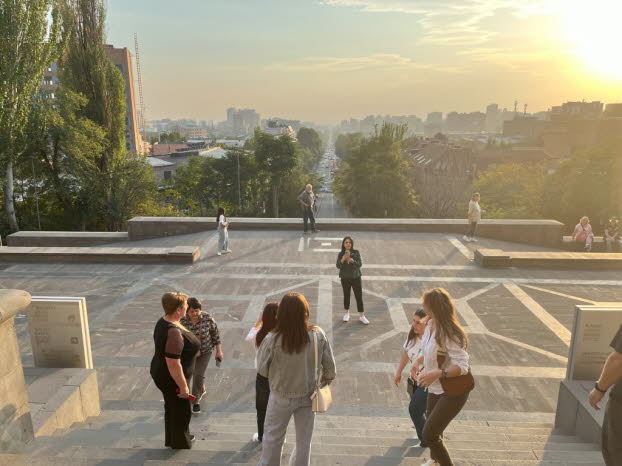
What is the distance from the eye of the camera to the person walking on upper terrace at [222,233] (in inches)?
463

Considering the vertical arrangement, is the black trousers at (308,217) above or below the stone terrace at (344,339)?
above

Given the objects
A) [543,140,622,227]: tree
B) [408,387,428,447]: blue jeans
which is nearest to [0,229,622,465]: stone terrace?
[408,387,428,447]: blue jeans

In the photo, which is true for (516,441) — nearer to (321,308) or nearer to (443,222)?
(321,308)

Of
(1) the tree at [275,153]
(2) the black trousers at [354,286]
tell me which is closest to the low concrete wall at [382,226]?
(2) the black trousers at [354,286]

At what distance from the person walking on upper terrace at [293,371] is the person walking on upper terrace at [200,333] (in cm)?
163

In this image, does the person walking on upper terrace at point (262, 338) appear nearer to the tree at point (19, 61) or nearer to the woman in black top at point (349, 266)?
the woman in black top at point (349, 266)

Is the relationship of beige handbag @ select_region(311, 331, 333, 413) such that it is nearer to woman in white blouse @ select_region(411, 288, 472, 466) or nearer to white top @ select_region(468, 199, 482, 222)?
woman in white blouse @ select_region(411, 288, 472, 466)

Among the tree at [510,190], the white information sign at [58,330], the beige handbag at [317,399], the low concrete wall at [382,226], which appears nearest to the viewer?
the beige handbag at [317,399]

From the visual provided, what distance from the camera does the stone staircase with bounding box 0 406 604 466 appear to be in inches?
140

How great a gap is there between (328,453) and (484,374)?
11.6ft

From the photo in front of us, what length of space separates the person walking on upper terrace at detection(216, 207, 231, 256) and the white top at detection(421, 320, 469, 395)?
8.69 m

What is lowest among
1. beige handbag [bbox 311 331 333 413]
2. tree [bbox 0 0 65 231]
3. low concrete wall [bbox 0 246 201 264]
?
low concrete wall [bbox 0 246 201 264]

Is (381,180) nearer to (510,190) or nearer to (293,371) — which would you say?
(510,190)

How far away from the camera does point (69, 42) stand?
2252 cm
